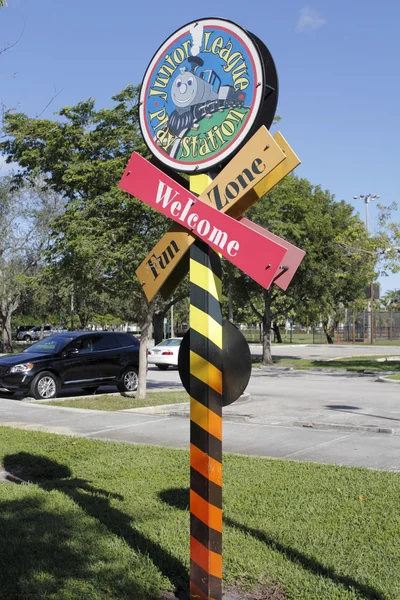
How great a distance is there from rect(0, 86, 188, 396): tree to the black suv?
2.24 m

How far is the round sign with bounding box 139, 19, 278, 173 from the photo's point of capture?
144 inches

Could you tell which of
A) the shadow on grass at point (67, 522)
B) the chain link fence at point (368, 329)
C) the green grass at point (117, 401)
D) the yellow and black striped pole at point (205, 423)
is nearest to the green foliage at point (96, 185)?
the green grass at point (117, 401)

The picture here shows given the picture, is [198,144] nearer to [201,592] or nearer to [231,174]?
[231,174]

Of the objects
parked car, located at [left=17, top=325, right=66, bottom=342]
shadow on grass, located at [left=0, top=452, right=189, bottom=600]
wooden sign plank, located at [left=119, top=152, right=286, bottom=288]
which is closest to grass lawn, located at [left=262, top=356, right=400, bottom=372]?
shadow on grass, located at [left=0, top=452, right=189, bottom=600]

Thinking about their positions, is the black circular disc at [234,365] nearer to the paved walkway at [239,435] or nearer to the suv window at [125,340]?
the paved walkway at [239,435]

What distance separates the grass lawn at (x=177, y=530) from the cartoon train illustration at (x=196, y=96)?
2899 mm

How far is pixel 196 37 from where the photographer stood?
387cm

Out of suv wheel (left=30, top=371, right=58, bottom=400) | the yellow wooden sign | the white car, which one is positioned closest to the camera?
the yellow wooden sign

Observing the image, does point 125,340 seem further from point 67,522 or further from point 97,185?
point 67,522

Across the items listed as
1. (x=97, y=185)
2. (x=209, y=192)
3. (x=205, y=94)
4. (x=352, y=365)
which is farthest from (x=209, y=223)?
(x=352, y=365)

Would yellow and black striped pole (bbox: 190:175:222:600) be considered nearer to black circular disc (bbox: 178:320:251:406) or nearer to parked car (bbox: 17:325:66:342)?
black circular disc (bbox: 178:320:251:406)

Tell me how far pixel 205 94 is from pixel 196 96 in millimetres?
69

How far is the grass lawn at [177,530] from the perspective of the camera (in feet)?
13.2

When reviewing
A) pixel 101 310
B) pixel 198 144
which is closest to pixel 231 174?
pixel 198 144
